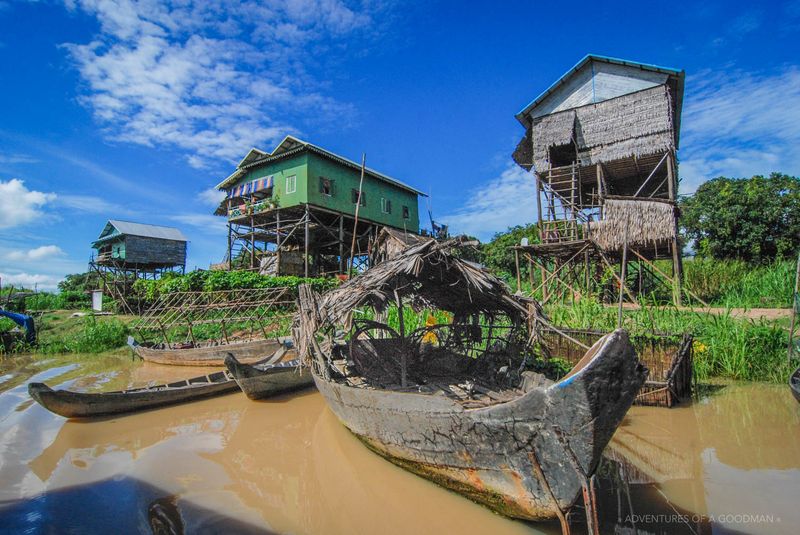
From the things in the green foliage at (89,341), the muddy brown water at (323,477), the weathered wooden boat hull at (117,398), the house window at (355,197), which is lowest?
the muddy brown water at (323,477)

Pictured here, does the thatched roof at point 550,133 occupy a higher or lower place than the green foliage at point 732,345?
higher

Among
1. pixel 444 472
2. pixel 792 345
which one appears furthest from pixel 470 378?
pixel 792 345

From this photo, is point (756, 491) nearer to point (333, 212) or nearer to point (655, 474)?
point (655, 474)

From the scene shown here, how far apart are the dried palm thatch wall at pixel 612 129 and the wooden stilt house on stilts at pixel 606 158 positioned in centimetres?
3

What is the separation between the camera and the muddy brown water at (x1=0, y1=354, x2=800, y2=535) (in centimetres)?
370

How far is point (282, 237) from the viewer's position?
20.9 metres

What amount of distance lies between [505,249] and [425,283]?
19.1 m

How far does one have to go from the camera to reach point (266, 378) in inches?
306

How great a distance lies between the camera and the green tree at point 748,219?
49.9ft

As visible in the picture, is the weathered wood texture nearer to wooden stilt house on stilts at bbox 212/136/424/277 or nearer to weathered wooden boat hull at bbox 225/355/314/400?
weathered wooden boat hull at bbox 225/355/314/400

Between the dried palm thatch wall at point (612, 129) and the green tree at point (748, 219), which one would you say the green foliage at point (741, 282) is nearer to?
the green tree at point (748, 219)

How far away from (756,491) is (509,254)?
2129cm

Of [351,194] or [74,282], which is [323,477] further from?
[74,282]

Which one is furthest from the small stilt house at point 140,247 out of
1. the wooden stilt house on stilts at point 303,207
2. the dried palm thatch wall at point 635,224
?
the dried palm thatch wall at point 635,224
